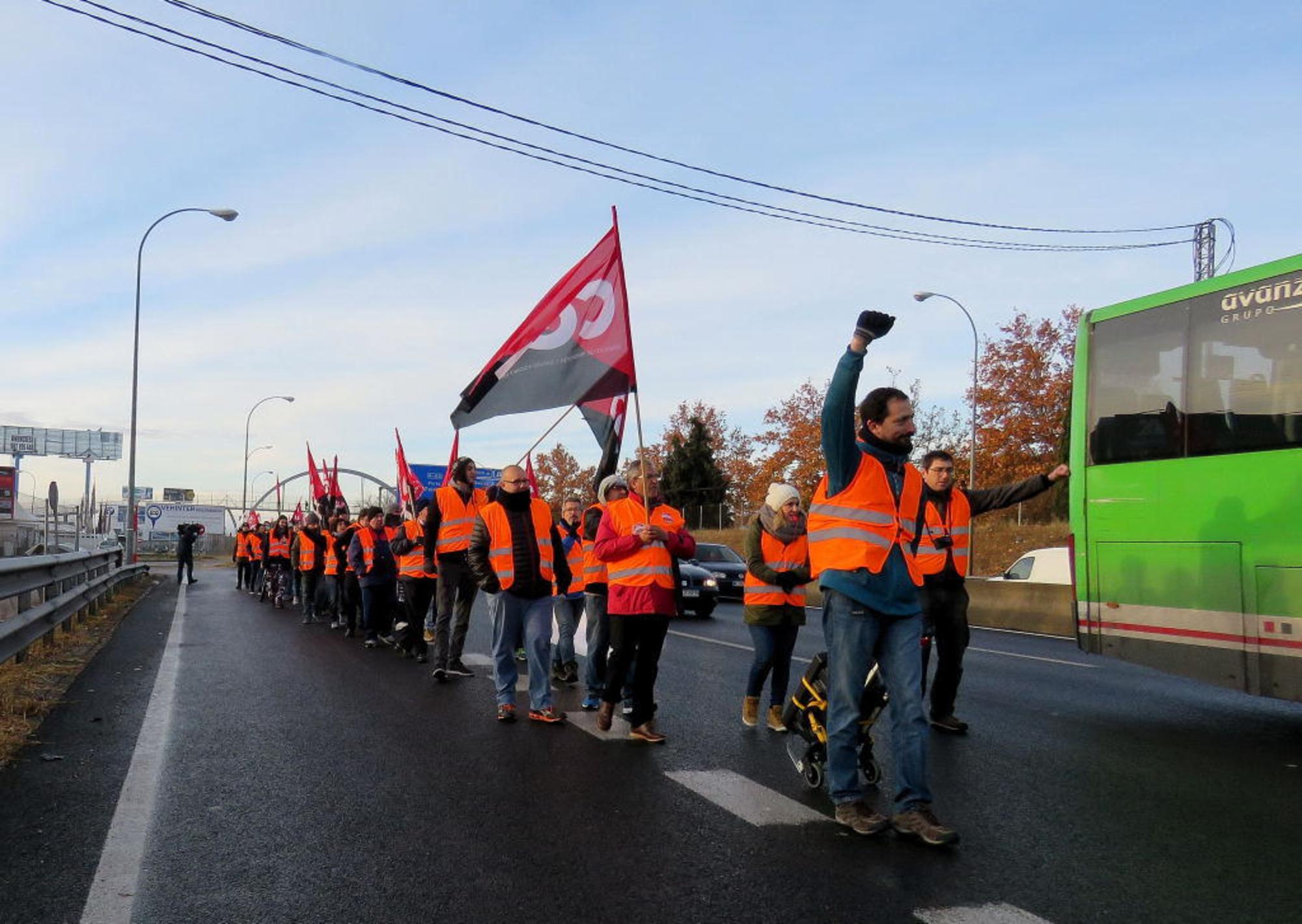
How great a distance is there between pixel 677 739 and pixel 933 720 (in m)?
1.72

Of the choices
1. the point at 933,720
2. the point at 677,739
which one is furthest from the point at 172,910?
the point at 933,720

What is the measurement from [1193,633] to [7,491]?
7097cm

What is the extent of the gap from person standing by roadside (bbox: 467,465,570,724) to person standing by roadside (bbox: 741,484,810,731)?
140 centimetres

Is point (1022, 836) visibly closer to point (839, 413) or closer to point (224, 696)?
point (839, 413)

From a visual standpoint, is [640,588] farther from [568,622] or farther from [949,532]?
[568,622]

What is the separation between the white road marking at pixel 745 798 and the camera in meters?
5.37

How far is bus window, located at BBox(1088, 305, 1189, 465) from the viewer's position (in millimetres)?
8234

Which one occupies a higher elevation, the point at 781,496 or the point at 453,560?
the point at 781,496

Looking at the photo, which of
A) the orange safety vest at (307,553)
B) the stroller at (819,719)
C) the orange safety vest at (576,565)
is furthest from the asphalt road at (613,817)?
the orange safety vest at (307,553)

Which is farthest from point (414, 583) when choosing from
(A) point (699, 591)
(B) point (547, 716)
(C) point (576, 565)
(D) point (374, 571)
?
(A) point (699, 591)

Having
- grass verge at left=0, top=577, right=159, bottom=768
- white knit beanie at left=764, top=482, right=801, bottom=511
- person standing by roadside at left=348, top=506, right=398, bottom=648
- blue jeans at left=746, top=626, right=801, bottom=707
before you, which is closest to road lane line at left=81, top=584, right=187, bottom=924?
grass verge at left=0, top=577, right=159, bottom=768

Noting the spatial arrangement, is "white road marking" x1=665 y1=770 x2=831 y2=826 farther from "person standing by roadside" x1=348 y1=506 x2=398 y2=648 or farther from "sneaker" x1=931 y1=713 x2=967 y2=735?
"person standing by roadside" x1=348 y1=506 x2=398 y2=648

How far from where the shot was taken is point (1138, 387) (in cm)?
853

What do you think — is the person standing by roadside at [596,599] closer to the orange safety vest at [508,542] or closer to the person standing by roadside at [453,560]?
the orange safety vest at [508,542]
